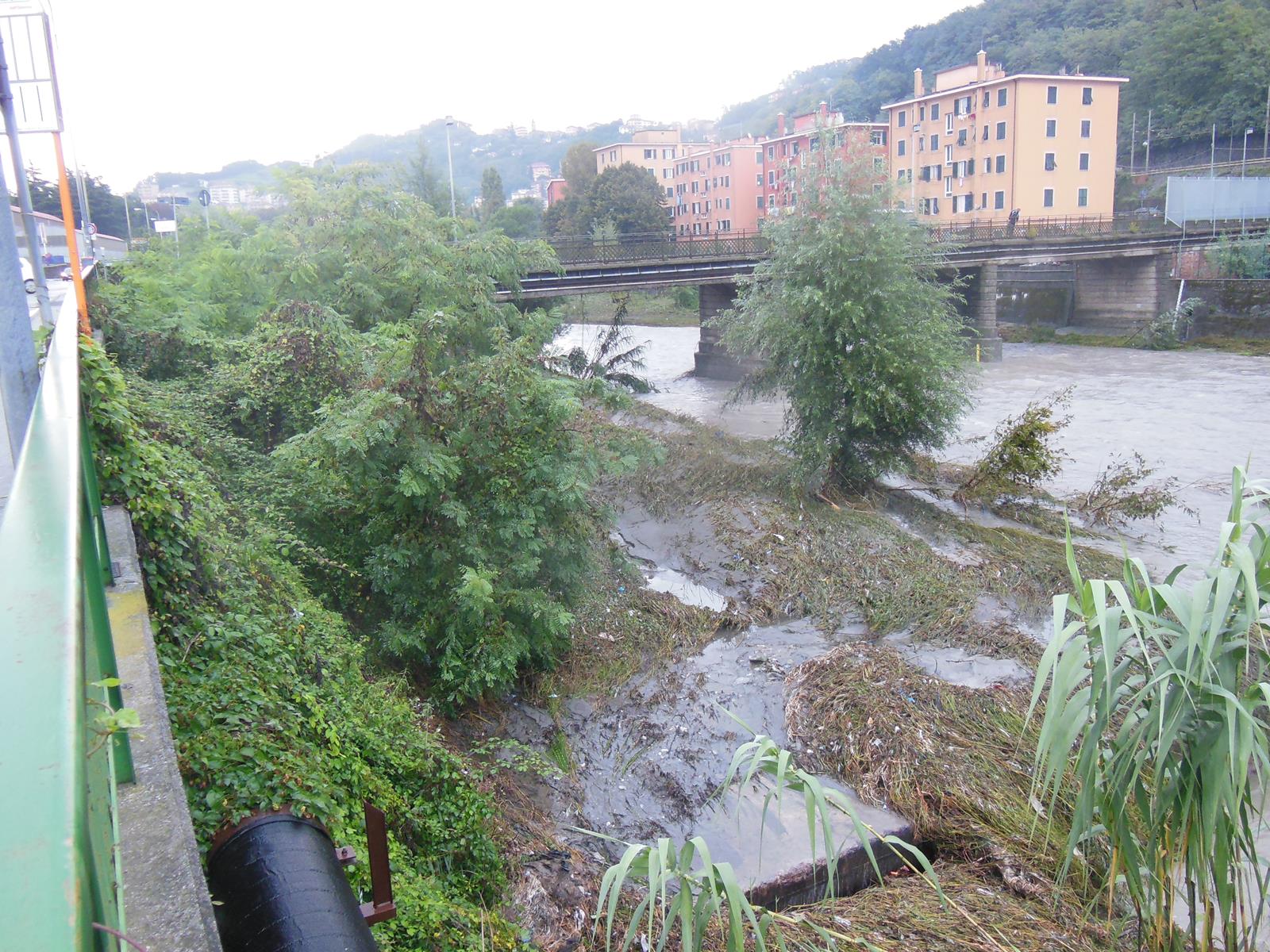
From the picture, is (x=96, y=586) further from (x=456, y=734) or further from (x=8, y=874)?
(x=456, y=734)

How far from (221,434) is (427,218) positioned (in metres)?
7.61

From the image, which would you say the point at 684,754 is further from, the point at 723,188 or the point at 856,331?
the point at 723,188

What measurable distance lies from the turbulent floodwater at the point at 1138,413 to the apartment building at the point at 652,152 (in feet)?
195

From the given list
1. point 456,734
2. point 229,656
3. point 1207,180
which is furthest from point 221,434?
point 1207,180

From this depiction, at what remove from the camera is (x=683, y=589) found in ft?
43.0

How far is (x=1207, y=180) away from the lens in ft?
173

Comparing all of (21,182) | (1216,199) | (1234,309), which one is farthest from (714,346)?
(21,182)

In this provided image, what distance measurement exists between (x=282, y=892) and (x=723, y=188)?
86823mm

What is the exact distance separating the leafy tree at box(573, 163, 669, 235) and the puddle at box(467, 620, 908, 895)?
194 feet

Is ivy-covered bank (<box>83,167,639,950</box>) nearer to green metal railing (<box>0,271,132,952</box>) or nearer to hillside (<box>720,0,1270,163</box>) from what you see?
green metal railing (<box>0,271,132,952</box>)

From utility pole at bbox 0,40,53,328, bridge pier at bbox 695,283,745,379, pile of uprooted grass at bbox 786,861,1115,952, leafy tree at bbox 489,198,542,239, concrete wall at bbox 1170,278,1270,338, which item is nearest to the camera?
pile of uprooted grass at bbox 786,861,1115,952

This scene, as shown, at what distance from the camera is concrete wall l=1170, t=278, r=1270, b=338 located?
42406mm

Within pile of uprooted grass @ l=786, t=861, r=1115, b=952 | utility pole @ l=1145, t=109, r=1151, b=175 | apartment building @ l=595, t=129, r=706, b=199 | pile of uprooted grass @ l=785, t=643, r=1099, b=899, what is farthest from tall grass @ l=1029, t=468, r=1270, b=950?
apartment building @ l=595, t=129, r=706, b=199

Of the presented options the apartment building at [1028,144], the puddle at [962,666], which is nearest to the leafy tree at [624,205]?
the apartment building at [1028,144]
